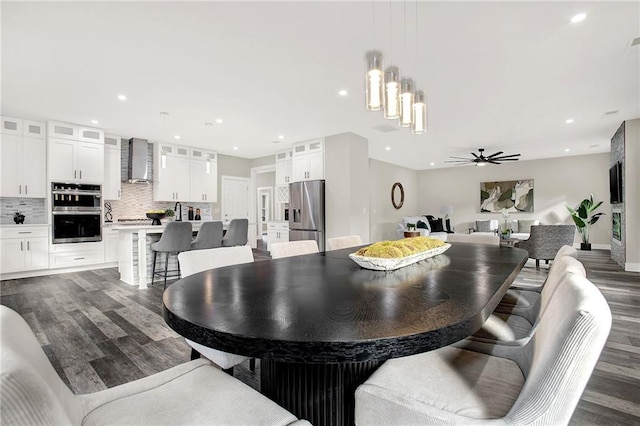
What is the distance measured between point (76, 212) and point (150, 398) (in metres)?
5.87

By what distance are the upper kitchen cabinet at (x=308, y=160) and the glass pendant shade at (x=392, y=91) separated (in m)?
4.19

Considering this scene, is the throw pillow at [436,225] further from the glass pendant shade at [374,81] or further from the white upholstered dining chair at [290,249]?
the glass pendant shade at [374,81]

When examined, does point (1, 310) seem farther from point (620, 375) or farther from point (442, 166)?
point (442, 166)

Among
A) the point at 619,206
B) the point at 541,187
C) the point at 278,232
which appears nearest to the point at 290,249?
the point at 278,232

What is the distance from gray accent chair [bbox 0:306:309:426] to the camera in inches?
22.7

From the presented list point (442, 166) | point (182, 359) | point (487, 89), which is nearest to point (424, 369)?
point (182, 359)

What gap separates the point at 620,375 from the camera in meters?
1.99

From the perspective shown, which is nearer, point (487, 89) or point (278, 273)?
point (278, 273)

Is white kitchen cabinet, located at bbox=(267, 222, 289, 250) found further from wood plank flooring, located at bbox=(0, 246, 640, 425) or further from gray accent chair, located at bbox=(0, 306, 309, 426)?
gray accent chair, located at bbox=(0, 306, 309, 426)

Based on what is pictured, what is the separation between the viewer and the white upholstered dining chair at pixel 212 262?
1.29 metres

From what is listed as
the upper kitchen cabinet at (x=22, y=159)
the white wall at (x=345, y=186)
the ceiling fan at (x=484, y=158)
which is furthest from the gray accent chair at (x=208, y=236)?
the ceiling fan at (x=484, y=158)

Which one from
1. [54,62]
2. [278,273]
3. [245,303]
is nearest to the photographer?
[245,303]

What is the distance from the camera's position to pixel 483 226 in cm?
928

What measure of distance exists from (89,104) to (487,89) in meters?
5.42
